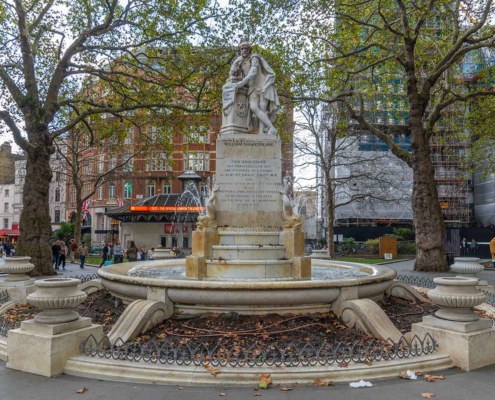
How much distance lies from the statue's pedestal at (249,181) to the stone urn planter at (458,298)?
4.44 m

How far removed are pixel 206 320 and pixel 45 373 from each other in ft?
8.11

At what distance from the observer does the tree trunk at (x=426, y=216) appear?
60.5 feet

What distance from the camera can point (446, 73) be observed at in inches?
829

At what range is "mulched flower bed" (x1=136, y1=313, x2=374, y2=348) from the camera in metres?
6.21

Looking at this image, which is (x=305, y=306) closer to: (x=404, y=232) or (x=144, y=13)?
(x=144, y=13)

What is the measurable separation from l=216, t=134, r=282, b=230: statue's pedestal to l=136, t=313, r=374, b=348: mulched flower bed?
3.23 m

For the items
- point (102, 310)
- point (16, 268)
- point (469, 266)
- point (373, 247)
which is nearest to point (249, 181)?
point (102, 310)

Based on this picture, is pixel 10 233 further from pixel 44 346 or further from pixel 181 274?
pixel 44 346

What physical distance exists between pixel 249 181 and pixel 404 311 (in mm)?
4439

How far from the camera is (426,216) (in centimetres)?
1855

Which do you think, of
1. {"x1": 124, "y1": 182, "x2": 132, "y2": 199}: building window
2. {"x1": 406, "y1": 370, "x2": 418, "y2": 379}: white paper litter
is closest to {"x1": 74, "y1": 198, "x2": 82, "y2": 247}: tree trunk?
{"x1": 124, "y1": 182, "x2": 132, "y2": 199}: building window

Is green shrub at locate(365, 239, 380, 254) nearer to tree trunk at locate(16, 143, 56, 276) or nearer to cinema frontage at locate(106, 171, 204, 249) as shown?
cinema frontage at locate(106, 171, 204, 249)

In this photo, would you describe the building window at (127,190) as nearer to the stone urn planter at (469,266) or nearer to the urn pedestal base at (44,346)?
the stone urn planter at (469,266)

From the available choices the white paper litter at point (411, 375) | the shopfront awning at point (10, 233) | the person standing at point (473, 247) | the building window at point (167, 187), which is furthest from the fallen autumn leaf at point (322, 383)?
the shopfront awning at point (10, 233)
